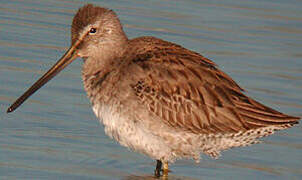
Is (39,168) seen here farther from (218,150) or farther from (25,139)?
(218,150)

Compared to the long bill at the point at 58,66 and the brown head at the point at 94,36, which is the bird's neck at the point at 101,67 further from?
the long bill at the point at 58,66

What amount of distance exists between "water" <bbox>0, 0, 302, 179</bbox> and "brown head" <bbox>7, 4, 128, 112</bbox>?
0.78m

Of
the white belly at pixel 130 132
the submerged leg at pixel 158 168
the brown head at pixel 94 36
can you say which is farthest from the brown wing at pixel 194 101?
the submerged leg at pixel 158 168

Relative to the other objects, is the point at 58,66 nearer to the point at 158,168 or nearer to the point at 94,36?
the point at 94,36

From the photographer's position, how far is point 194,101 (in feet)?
23.1

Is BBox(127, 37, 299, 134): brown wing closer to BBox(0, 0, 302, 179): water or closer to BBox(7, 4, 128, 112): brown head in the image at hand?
BBox(7, 4, 128, 112): brown head

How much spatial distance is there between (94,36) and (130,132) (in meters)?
0.87

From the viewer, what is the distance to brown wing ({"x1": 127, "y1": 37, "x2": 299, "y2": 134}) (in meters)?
6.98

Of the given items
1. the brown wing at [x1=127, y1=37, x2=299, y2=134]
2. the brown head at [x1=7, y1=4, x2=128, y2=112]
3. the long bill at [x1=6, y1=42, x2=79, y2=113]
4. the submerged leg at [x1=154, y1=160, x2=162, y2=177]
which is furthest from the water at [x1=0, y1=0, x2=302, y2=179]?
the brown head at [x1=7, y1=4, x2=128, y2=112]

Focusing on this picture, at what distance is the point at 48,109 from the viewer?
8211 mm

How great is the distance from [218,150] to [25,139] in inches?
64.1

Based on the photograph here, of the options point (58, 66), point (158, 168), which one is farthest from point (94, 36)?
point (158, 168)

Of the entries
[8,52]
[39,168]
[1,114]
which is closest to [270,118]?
[39,168]

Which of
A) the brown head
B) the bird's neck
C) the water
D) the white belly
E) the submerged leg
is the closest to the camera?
the white belly
